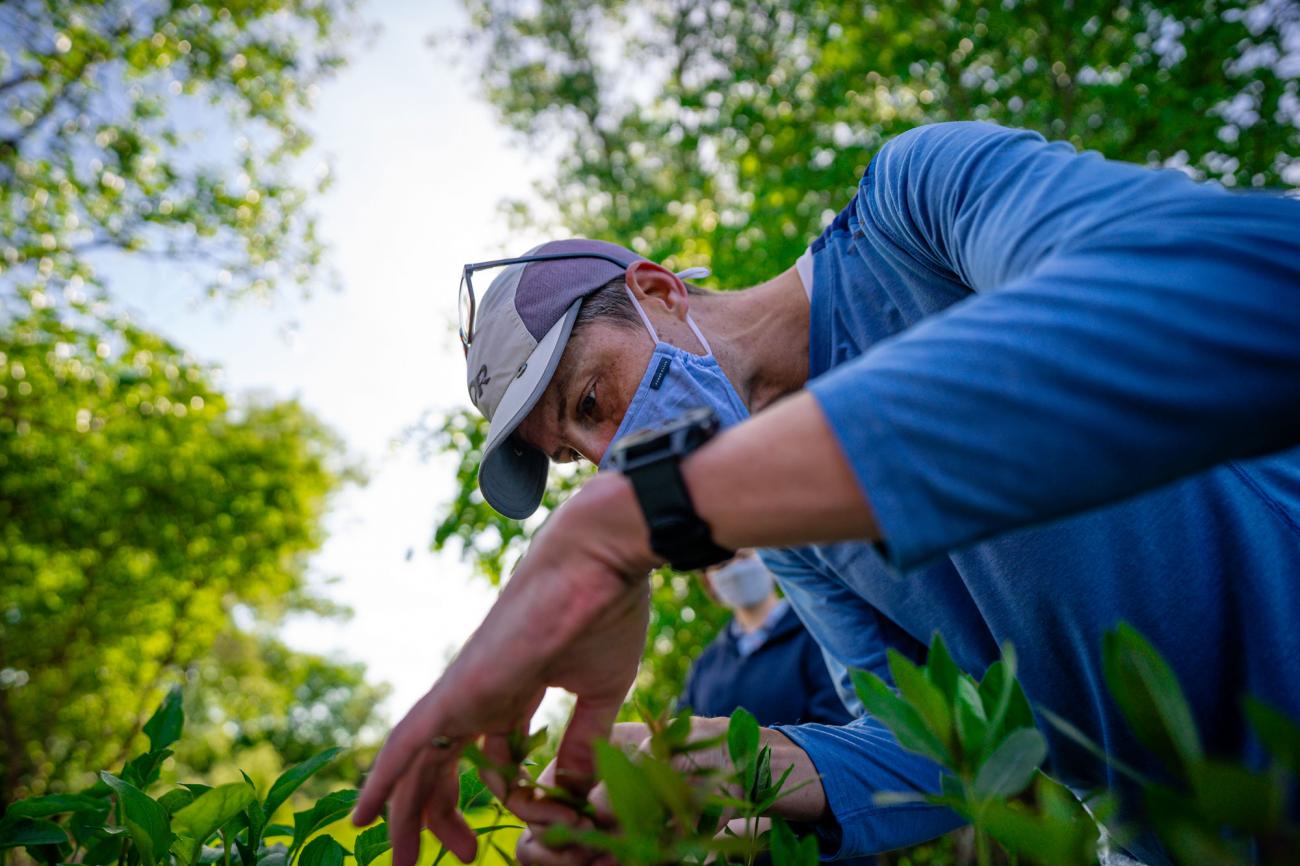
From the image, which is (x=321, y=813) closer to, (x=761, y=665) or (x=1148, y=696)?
(x=1148, y=696)

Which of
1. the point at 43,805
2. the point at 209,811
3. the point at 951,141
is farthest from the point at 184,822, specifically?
the point at 951,141

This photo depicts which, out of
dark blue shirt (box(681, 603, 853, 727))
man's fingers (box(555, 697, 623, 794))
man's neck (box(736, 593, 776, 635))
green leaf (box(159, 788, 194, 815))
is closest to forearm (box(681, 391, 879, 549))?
man's fingers (box(555, 697, 623, 794))

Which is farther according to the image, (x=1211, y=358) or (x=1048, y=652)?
(x=1048, y=652)

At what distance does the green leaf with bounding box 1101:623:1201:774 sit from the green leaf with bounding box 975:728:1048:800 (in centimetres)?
6

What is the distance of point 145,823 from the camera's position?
2.81ft

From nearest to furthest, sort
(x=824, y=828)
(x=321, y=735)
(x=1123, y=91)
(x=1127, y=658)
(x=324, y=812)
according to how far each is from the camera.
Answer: (x=1127, y=658) < (x=324, y=812) < (x=824, y=828) < (x=1123, y=91) < (x=321, y=735)

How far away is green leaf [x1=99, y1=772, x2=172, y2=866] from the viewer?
2.76 feet

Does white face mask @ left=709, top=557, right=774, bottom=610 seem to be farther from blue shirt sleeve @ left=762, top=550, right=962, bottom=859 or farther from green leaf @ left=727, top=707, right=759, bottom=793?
green leaf @ left=727, top=707, right=759, bottom=793

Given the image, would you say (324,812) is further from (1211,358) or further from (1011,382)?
(1211,358)

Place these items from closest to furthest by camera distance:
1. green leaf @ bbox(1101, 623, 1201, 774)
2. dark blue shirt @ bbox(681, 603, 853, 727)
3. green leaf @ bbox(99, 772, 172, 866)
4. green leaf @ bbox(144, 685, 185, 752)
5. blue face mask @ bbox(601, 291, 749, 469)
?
green leaf @ bbox(1101, 623, 1201, 774) → green leaf @ bbox(99, 772, 172, 866) → green leaf @ bbox(144, 685, 185, 752) → blue face mask @ bbox(601, 291, 749, 469) → dark blue shirt @ bbox(681, 603, 853, 727)

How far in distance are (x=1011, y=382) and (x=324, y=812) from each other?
94 centimetres

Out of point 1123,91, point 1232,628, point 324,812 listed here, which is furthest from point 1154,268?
point 1123,91

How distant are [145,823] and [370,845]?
0.25 meters

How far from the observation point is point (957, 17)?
5410 mm
